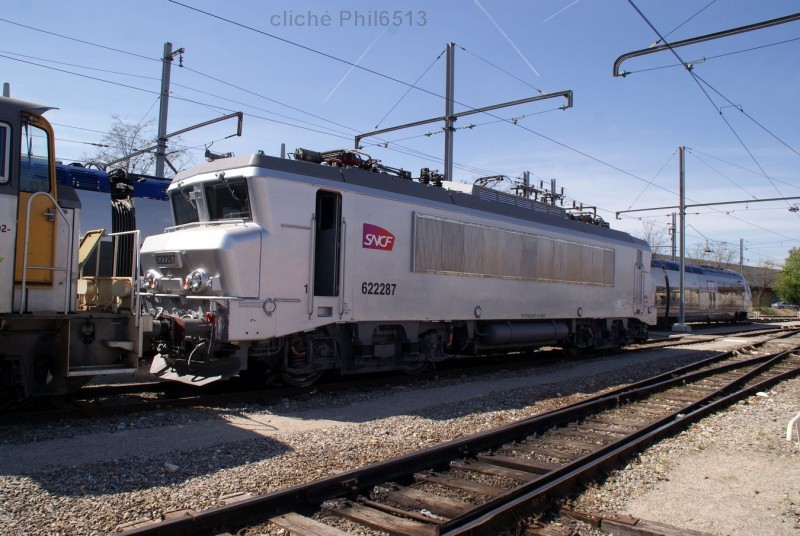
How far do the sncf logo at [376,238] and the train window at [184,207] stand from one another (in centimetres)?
273

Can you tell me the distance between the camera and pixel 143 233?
40.7 ft

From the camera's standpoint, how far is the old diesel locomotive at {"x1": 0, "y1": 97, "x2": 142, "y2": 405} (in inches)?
252

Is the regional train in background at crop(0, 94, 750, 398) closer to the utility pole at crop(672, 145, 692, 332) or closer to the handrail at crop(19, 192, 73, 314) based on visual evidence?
the handrail at crop(19, 192, 73, 314)

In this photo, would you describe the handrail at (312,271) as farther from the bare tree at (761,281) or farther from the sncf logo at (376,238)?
the bare tree at (761,281)

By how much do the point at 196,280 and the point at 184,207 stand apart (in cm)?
203

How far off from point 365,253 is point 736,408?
22.2 feet

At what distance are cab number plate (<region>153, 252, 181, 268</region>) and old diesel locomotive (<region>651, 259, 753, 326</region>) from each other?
24.4 meters

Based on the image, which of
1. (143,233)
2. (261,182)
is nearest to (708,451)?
(261,182)

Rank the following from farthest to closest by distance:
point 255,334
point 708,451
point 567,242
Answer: point 567,242
point 255,334
point 708,451

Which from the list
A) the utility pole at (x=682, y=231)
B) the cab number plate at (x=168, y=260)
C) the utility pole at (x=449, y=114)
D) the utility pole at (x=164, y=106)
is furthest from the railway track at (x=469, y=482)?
the utility pole at (x=682, y=231)

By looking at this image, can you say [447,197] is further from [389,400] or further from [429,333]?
[389,400]

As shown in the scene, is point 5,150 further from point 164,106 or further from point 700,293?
point 700,293

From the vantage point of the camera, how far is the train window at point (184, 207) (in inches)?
392

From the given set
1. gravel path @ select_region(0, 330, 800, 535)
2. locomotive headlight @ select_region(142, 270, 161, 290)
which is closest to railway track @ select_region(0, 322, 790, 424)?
gravel path @ select_region(0, 330, 800, 535)
